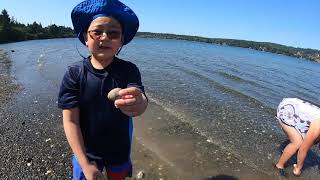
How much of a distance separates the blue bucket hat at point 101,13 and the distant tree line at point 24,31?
7200 centimetres

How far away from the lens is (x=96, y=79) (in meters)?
3.23

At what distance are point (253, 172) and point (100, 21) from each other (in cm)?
602

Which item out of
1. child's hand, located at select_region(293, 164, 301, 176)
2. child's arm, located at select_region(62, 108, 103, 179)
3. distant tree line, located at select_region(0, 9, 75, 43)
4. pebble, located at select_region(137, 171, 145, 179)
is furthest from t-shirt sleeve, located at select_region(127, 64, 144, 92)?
distant tree line, located at select_region(0, 9, 75, 43)

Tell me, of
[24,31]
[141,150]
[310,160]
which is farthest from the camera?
[24,31]

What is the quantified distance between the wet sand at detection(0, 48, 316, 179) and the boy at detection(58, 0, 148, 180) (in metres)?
3.65

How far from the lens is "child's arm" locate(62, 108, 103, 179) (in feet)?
10.4

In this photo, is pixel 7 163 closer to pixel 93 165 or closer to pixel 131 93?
pixel 93 165

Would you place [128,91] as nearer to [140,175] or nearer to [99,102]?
[99,102]

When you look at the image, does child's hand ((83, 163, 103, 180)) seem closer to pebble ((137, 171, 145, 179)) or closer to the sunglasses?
the sunglasses

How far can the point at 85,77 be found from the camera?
3.23 meters

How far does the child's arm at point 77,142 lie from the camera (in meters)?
3.18

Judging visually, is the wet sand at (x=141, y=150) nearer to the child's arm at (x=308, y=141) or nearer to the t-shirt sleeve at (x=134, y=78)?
the child's arm at (x=308, y=141)

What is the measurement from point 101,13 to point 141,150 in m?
5.55

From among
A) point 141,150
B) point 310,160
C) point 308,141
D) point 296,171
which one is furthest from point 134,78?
point 310,160
